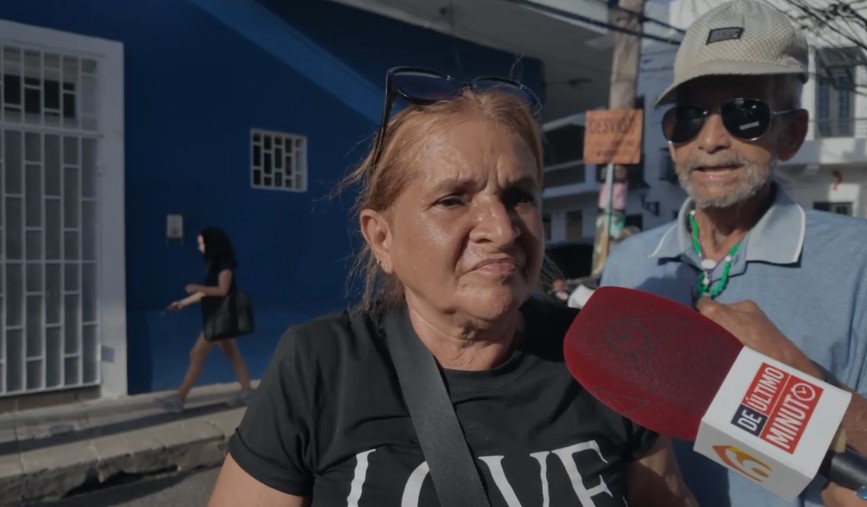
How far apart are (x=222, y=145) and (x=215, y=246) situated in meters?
1.42

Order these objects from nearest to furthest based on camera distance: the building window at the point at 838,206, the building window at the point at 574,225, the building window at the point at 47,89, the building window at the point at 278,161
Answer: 1. the building window at the point at 47,89
2. the building window at the point at 278,161
3. the building window at the point at 838,206
4. the building window at the point at 574,225

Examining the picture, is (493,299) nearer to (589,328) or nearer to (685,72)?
(589,328)

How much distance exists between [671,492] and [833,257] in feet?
2.16

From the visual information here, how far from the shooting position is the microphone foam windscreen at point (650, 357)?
43.7 inches

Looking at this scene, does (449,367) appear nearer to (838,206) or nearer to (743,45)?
(743,45)

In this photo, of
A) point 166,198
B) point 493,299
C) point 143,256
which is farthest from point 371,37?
point 493,299

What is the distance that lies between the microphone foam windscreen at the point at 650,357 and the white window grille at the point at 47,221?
5.89 m

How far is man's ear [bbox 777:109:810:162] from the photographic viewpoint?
5.55 ft

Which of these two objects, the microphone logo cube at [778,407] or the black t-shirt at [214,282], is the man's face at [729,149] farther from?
the black t-shirt at [214,282]

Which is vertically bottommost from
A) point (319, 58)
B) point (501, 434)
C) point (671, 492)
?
point (671, 492)

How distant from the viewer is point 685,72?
174cm

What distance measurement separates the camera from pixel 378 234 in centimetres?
153

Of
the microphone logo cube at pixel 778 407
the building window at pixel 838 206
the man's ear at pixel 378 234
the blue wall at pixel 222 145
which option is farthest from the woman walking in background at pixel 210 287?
the building window at pixel 838 206

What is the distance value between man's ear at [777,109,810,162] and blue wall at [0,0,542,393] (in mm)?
4528
